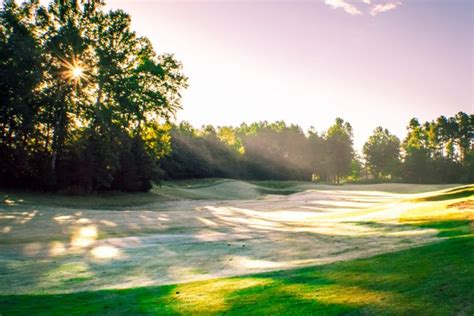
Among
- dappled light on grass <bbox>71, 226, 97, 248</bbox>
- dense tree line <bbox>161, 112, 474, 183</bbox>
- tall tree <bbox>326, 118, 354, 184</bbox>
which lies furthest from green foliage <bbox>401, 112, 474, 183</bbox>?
dappled light on grass <bbox>71, 226, 97, 248</bbox>

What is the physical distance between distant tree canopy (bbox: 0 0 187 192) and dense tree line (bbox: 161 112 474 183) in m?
27.3

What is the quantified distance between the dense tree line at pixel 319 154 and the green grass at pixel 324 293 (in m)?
60.2

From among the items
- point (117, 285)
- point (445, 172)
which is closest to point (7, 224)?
point (117, 285)

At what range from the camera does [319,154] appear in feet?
389

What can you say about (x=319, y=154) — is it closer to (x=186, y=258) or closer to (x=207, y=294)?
(x=186, y=258)

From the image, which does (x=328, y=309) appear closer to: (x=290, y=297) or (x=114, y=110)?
(x=290, y=297)

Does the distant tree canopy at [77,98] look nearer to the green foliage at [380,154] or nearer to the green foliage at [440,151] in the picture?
the green foliage at [440,151]

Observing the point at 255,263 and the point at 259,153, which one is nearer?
the point at 255,263

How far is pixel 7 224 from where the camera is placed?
2094 cm

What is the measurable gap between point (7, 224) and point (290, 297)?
1906 centimetres

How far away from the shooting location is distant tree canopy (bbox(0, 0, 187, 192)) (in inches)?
1304

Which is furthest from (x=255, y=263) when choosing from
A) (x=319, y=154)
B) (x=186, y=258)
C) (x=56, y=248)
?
(x=319, y=154)

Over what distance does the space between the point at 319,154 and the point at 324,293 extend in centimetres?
11394

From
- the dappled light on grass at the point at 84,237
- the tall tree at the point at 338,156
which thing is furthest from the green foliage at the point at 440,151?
the dappled light on grass at the point at 84,237
